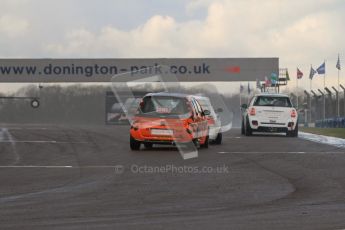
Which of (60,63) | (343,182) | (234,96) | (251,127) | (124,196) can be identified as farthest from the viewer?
(234,96)

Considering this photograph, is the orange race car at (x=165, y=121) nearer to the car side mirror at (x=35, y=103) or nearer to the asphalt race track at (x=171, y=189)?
the asphalt race track at (x=171, y=189)

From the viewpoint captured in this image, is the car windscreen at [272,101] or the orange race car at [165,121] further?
the car windscreen at [272,101]

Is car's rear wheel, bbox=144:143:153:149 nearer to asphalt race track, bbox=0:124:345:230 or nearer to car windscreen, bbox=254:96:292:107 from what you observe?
asphalt race track, bbox=0:124:345:230

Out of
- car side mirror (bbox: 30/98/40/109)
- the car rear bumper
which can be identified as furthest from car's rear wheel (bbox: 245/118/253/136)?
car side mirror (bbox: 30/98/40/109)

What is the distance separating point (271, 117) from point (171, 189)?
16.9 metres

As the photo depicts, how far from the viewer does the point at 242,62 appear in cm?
5234

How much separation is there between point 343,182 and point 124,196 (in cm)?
390

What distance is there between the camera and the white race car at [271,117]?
27953 mm

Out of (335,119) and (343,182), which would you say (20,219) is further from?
(335,119)

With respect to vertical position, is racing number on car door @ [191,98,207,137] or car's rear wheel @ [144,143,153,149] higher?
racing number on car door @ [191,98,207,137]

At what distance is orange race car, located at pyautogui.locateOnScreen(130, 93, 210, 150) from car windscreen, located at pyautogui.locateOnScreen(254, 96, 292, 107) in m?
9.16

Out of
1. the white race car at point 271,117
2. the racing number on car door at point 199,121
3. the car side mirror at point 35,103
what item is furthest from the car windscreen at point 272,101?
the car side mirror at point 35,103

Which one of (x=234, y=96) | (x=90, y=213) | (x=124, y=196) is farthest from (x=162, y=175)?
(x=234, y=96)

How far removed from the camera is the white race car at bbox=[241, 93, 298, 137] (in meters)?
28.0
